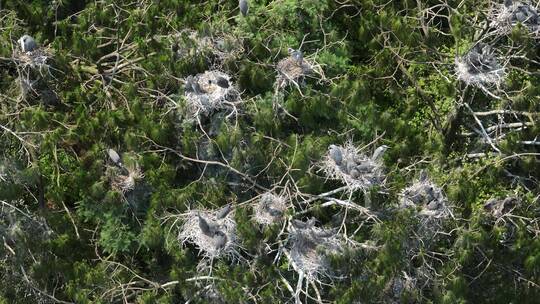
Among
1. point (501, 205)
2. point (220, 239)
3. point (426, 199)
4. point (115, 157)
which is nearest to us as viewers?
point (220, 239)

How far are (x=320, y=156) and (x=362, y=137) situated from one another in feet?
2.17

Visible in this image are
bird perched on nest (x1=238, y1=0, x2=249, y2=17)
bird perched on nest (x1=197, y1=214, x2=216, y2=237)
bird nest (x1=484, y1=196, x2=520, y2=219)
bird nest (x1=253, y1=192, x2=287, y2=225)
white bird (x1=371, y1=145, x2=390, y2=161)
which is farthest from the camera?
bird perched on nest (x1=238, y1=0, x2=249, y2=17)

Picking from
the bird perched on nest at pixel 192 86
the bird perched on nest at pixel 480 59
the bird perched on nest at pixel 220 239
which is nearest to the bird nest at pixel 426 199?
the bird perched on nest at pixel 480 59


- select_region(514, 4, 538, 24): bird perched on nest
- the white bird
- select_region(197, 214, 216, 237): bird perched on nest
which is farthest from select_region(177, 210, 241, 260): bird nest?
select_region(514, 4, 538, 24): bird perched on nest

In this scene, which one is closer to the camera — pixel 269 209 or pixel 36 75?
pixel 269 209

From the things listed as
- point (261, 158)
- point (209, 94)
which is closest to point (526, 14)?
point (261, 158)

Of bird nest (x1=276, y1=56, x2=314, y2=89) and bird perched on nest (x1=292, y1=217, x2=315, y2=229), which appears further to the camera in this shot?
bird nest (x1=276, y1=56, x2=314, y2=89)

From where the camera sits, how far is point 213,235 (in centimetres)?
680

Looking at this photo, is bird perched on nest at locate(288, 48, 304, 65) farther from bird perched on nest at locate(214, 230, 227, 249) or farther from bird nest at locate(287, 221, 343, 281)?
bird perched on nest at locate(214, 230, 227, 249)

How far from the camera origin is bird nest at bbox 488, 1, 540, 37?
748 cm

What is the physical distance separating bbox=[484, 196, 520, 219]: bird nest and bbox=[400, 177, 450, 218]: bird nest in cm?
46

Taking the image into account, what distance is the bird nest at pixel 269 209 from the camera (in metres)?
6.84

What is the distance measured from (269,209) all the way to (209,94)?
98 centimetres

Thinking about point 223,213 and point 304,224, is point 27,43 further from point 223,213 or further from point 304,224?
point 304,224
